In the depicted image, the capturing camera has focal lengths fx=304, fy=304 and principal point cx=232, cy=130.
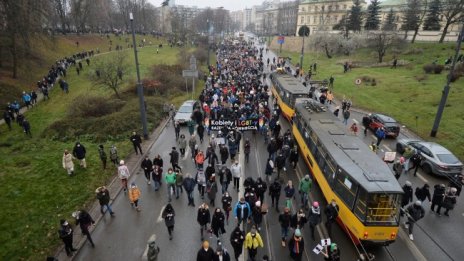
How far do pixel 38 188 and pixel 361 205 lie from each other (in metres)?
14.1

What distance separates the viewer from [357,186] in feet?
33.0

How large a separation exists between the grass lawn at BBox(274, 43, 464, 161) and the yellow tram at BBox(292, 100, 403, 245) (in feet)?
36.1

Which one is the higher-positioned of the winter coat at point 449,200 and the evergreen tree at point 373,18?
the evergreen tree at point 373,18

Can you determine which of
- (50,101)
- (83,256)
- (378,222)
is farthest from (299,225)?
(50,101)

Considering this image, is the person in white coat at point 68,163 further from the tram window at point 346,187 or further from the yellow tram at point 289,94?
the yellow tram at point 289,94

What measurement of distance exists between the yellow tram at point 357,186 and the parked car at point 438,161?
18.3ft

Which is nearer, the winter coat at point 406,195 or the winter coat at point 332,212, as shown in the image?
the winter coat at point 332,212

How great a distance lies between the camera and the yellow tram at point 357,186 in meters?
9.77

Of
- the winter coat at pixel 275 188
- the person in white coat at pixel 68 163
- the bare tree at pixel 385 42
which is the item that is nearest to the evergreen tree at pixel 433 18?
the bare tree at pixel 385 42

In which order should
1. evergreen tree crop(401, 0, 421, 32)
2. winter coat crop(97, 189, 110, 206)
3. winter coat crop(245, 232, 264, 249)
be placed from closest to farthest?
1. winter coat crop(245, 232, 264, 249)
2. winter coat crop(97, 189, 110, 206)
3. evergreen tree crop(401, 0, 421, 32)

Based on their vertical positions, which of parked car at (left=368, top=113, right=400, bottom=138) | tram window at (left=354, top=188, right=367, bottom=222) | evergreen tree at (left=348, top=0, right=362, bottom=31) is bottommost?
parked car at (left=368, top=113, right=400, bottom=138)

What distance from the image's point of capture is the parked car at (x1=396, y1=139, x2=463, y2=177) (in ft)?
52.1

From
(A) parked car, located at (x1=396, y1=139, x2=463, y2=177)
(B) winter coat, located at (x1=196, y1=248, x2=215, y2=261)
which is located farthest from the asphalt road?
(A) parked car, located at (x1=396, y1=139, x2=463, y2=177)

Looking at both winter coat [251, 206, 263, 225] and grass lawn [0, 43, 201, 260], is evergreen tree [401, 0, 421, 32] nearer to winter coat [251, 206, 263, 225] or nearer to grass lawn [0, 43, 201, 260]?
grass lawn [0, 43, 201, 260]
